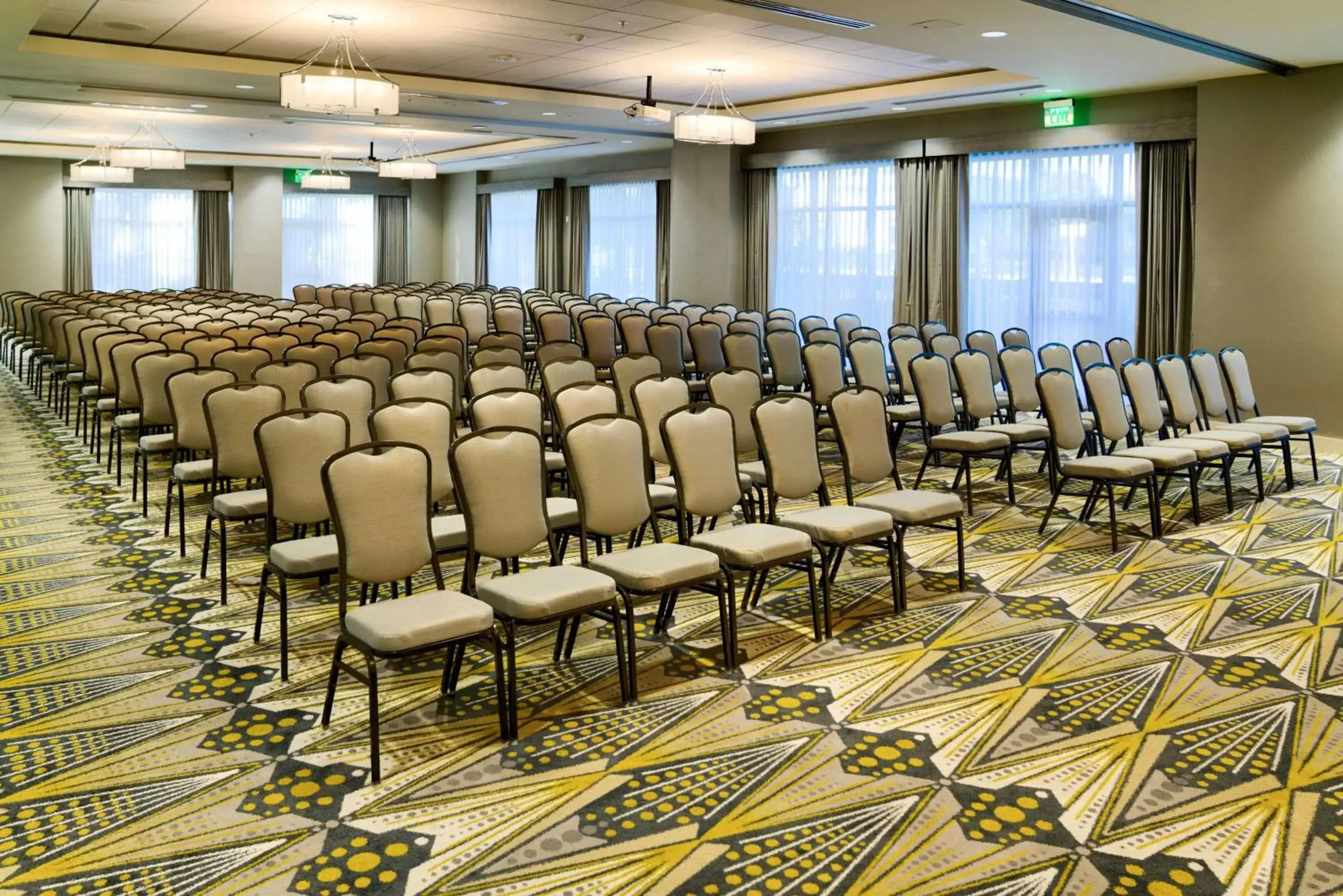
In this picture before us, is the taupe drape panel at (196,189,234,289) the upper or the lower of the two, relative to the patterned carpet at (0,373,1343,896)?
upper

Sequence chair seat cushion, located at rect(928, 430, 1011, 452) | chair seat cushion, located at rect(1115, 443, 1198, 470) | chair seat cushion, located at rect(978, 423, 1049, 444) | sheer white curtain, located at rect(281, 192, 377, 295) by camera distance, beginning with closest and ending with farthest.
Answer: chair seat cushion, located at rect(1115, 443, 1198, 470) → chair seat cushion, located at rect(928, 430, 1011, 452) → chair seat cushion, located at rect(978, 423, 1049, 444) → sheer white curtain, located at rect(281, 192, 377, 295)

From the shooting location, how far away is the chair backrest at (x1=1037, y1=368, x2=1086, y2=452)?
7.91 metres

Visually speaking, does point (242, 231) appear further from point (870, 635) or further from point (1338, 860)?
point (1338, 860)

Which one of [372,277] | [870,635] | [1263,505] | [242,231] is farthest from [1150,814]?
[372,277]

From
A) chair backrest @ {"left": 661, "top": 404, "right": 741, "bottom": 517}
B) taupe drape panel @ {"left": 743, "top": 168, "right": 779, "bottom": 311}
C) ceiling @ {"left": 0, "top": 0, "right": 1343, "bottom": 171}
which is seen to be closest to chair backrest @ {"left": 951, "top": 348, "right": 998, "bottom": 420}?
ceiling @ {"left": 0, "top": 0, "right": 1343, "bottom": 171}

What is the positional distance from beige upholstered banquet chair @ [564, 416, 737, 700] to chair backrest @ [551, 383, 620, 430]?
0.92m

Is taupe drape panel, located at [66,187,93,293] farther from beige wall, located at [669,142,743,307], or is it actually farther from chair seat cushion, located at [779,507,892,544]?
chair seat cushion, located at [779,507,892,544]

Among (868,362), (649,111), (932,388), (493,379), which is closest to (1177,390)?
(932,388)

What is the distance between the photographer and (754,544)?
5.17 meters

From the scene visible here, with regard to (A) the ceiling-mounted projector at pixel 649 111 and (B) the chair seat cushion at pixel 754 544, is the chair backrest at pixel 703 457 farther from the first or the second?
(A) the ceiling-mounted projector at pixel 649 111

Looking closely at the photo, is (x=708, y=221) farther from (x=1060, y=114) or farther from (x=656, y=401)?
(x=656, y=401)

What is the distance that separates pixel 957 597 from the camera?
607 centimetres

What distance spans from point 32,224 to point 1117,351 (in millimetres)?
21553

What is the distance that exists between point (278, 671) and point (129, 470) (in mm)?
5137
